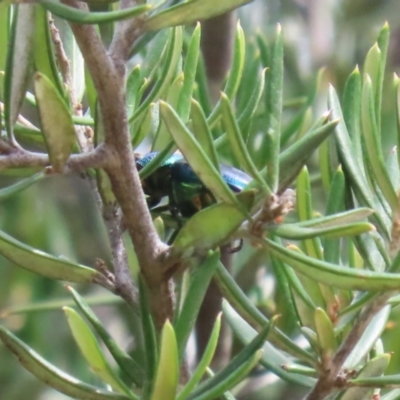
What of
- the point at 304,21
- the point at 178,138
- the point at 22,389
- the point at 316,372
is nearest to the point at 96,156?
the point at 178,138

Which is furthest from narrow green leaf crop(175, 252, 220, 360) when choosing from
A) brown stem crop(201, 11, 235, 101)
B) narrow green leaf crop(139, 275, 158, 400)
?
brown stem crop(201, 11, 235, 101)

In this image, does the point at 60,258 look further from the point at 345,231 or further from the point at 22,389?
the point at 22,389

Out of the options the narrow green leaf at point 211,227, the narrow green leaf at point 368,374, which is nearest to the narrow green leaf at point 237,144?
the narrow green leaf at point 211,227

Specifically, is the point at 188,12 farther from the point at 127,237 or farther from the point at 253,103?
the point at 127,237

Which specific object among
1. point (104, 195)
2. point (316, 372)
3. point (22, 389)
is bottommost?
point (22, 389)

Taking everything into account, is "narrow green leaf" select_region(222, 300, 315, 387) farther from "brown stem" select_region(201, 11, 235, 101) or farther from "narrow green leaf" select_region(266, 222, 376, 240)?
"brown stem" select_region(201, 11, 235, 101)

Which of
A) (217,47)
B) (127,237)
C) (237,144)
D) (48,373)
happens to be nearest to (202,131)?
(237,144)
